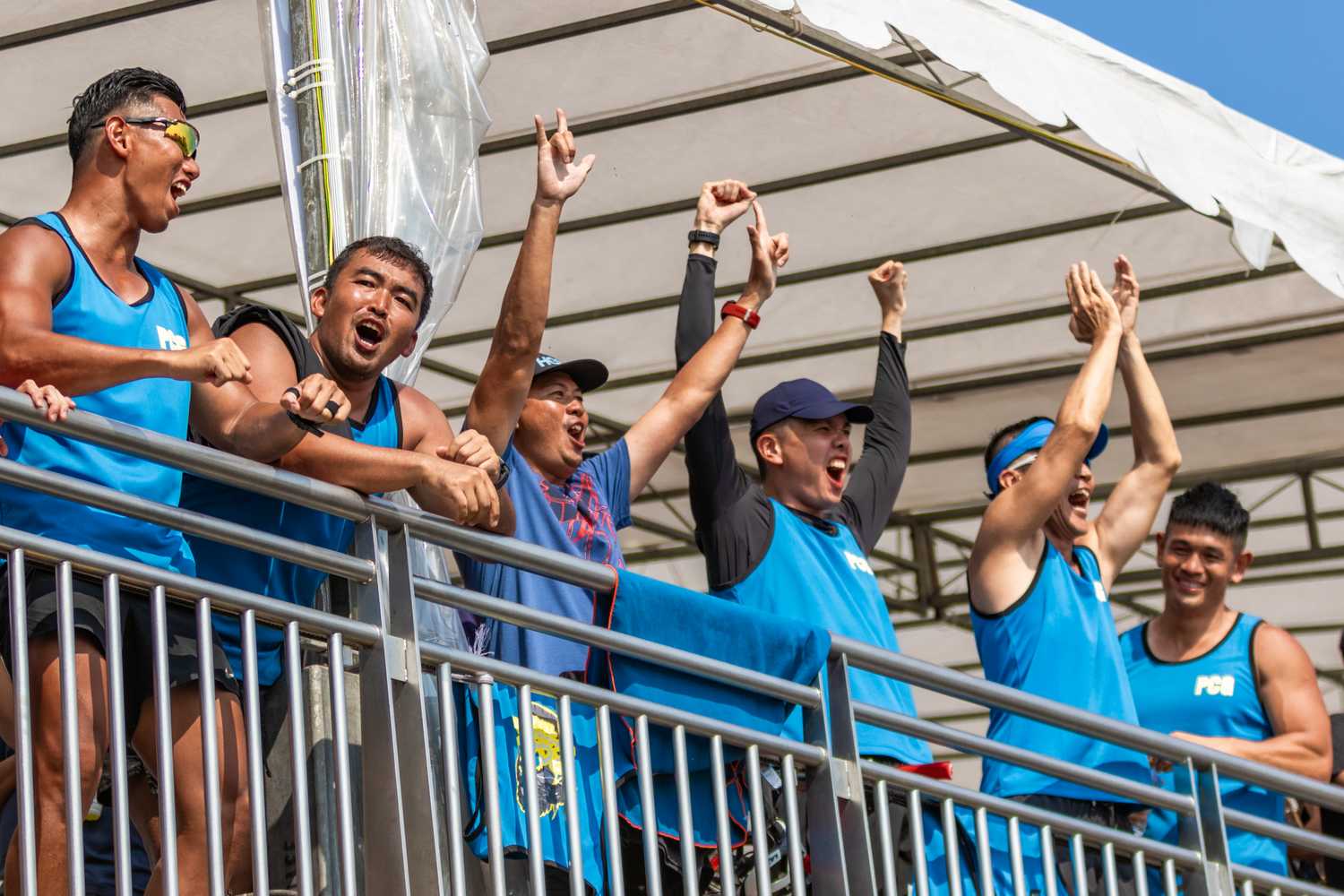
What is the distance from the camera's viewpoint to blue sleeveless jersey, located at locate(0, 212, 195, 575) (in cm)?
338

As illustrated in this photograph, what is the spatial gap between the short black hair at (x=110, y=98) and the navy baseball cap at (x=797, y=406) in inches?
76.2

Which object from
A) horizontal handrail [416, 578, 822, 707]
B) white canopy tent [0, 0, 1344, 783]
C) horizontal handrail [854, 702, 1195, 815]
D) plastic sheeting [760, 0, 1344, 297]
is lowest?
horizontal handrail [854, 702, 1195, 815]

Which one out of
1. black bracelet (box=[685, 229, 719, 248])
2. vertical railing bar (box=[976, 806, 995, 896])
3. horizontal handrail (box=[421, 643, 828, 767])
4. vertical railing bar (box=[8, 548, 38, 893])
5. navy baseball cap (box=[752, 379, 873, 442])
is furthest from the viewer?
black bracelet (box=[685, 229, 719, 248])

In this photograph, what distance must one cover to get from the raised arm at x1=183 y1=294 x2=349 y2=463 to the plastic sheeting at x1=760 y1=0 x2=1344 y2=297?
9.36 ft

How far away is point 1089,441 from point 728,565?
1072 millimetres

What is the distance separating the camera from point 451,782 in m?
3.45

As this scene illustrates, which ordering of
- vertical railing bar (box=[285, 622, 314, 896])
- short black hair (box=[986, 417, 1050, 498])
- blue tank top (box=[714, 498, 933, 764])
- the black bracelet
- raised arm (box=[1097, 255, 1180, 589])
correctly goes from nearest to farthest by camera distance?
1. vertical railing bar (box=[285, 622, 314, 896])
2. blue tank top (box=[714, 498, 933, 764])
3. the black bracelet
4. short black hair (box=[986, 417, 1050, 498])
5. raised arm (box=[1097, 255, 1180, 589])

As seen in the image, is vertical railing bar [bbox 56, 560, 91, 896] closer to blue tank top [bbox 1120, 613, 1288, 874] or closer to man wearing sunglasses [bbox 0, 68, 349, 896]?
man wearing sunglasses [bbox 0, 68, 349, 896]

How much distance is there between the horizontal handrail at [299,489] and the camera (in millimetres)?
3139

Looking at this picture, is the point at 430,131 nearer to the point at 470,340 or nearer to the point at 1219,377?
the point at 470,340

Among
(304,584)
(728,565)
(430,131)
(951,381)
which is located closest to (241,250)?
(951,381)

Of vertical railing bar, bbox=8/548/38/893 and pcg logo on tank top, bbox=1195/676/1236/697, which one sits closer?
vertical railing bar, bbox=8/548/38/893

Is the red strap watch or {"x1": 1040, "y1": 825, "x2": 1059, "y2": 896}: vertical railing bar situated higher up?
the red strap watch

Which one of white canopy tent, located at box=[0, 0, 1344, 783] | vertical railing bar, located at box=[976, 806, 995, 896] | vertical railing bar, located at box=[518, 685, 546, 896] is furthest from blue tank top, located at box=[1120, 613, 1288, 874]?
vertical railing bar, located at box=[518, 685, 546, 896]
